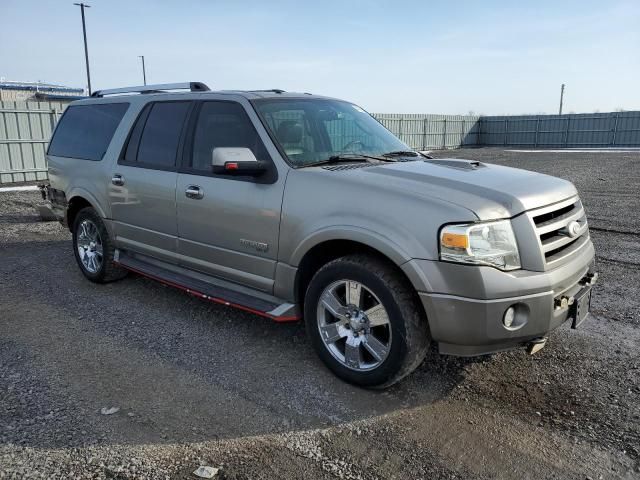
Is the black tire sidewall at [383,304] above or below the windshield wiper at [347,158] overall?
below

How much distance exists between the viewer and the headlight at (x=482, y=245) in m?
2.83

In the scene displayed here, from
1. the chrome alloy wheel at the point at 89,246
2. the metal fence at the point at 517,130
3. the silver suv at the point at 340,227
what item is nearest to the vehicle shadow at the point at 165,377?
the silver suv at the point at 340,227

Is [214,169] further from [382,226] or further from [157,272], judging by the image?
[157,272]

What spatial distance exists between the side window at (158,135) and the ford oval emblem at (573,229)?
3.13 m

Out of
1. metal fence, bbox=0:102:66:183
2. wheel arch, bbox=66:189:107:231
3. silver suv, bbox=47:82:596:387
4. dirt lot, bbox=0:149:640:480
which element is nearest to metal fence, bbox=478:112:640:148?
metal fence, bbox=0:102:66:183

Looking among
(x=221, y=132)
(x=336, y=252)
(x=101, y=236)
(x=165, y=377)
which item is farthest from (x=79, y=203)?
(x=336, y=252)

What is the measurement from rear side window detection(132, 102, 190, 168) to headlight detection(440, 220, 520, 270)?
264cm

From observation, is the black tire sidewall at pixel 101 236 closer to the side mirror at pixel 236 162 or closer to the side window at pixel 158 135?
the side window at pixel 158 135

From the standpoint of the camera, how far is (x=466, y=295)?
284 centimetres

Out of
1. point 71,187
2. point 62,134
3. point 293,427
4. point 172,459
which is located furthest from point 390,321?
point 62,134

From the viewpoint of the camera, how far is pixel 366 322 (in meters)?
3.32

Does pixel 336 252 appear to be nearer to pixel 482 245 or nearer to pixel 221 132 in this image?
pixel 482 245

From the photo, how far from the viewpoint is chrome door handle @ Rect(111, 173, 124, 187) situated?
4.96 m

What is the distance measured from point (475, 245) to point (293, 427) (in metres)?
1.48
